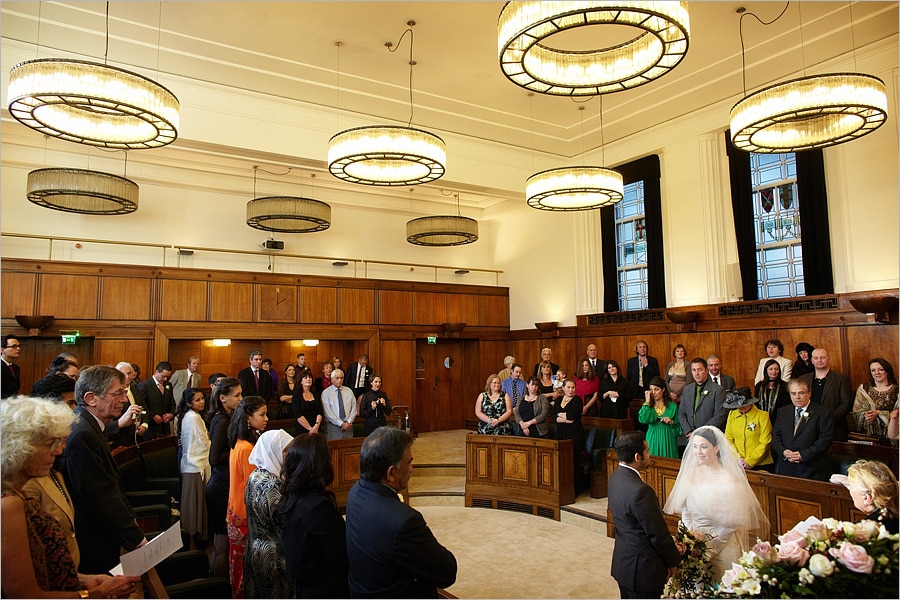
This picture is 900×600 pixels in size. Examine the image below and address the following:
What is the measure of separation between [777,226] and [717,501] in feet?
21.1

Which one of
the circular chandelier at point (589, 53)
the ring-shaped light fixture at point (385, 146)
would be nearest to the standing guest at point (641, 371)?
the ring-shaped light fixture at point (385, 146)

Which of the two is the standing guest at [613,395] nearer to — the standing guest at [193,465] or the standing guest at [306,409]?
the standing guest at [306,409]

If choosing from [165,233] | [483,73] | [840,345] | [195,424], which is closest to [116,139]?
[195,424]

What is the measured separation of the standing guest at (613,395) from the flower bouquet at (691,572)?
15.8 feet

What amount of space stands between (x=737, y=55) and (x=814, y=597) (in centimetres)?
756

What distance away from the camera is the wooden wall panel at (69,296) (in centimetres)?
917

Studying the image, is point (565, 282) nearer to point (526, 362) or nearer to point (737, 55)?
point (526, 362)

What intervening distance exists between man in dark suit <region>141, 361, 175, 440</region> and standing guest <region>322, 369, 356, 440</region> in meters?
2.02

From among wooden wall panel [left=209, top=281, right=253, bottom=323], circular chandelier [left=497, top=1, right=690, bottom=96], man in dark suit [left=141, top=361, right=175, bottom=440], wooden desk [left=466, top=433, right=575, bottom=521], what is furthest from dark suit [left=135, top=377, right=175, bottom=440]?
circular chandelier [left=497, top=1, right=690, bottom=96]

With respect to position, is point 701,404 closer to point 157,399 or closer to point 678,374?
point 678,374

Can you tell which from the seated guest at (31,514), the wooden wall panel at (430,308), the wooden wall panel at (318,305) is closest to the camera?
the seated guest at (31,514)

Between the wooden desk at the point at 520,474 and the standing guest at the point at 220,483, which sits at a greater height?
the standing guest at the point at 220,483

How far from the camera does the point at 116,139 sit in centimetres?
569

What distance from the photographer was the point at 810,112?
5410 millimetres
